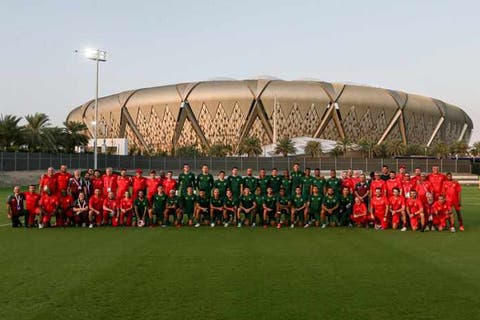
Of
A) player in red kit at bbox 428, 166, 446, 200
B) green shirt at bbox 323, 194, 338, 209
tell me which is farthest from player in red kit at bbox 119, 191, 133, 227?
player in red kit at bbox 428, 166, 446, 200

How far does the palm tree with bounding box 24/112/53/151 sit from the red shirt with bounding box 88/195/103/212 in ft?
121

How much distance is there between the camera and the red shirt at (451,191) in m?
12.0

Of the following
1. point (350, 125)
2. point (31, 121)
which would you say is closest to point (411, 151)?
point (350, 125)

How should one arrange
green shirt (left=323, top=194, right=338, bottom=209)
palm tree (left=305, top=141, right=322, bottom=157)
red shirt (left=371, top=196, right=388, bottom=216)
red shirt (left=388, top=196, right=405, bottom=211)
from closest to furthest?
red shirt (left=388, top=196, right=405, bottom=211) → red shirt (left=371, top=196, right=388, bottom=216) → green shirt (left=323, top=194, right=338, bottom=209) → palm tree (left=305, top=141, right=322, bottom=157)

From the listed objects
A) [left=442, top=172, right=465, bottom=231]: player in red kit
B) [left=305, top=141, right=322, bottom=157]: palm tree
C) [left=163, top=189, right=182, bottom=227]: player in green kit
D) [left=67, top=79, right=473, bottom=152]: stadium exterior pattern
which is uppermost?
[left=67, top=79, right=473, bottom=152]: stadium exterior pattern

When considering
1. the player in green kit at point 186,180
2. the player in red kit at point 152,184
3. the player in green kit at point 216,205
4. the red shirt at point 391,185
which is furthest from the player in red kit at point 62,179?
the red shirt at point 391,185

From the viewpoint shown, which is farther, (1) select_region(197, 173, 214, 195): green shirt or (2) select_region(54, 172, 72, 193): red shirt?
(1) select_region(197, 173, 214, 195): green shirt

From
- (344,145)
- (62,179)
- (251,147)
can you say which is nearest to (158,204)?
(62,179)

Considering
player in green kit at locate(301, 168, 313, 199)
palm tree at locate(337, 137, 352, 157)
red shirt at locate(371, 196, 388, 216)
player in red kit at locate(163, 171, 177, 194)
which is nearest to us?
red shirt at locate(371, 196, 388, 216)

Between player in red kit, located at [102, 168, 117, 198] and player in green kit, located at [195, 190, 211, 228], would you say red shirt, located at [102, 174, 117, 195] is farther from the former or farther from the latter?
player in green kit, located at [195, 190, 211, 228]

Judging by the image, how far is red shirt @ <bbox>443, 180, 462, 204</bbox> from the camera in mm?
11974

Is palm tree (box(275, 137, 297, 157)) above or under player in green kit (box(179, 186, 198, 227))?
above

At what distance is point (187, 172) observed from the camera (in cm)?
1327

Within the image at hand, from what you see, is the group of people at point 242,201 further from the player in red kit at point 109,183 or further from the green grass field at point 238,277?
the green grass field at point 238,277
